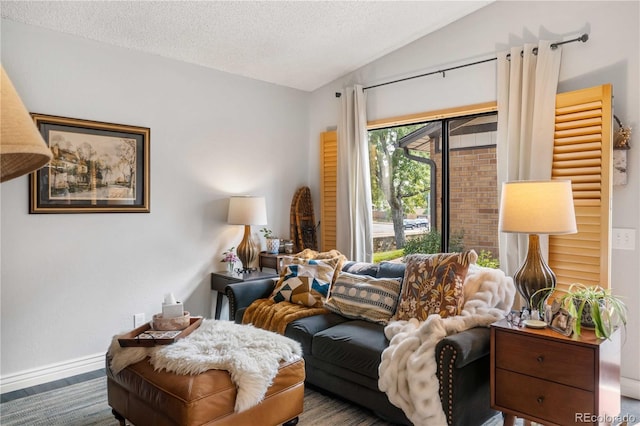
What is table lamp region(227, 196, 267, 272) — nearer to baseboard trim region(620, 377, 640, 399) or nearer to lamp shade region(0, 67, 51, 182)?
baseboard trim region(620, 377, 640, 399)

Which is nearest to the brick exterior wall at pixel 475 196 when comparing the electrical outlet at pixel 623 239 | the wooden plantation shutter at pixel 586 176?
the wooden plantation shutter at pixel 586 176

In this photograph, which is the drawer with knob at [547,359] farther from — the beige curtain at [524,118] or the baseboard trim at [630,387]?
the baseboard trim at [630,387]

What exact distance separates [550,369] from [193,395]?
167 centimetres

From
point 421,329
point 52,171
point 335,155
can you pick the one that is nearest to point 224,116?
point 335,155

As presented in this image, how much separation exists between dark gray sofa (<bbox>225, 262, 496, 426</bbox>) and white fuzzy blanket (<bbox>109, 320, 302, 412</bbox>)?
0.40 metres

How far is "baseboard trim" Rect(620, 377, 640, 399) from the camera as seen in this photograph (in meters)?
2.94

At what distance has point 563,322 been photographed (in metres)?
2.22

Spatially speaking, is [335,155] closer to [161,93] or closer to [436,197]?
[436,197]

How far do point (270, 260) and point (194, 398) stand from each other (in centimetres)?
242

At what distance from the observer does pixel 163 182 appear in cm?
386

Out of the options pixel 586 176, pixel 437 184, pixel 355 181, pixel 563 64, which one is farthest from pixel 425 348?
pixel 355 181

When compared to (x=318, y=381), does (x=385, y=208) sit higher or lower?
higher

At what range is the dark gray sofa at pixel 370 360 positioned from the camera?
2254mm

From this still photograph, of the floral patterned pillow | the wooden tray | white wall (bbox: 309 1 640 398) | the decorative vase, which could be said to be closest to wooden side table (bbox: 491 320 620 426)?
the floral patterned pillow
